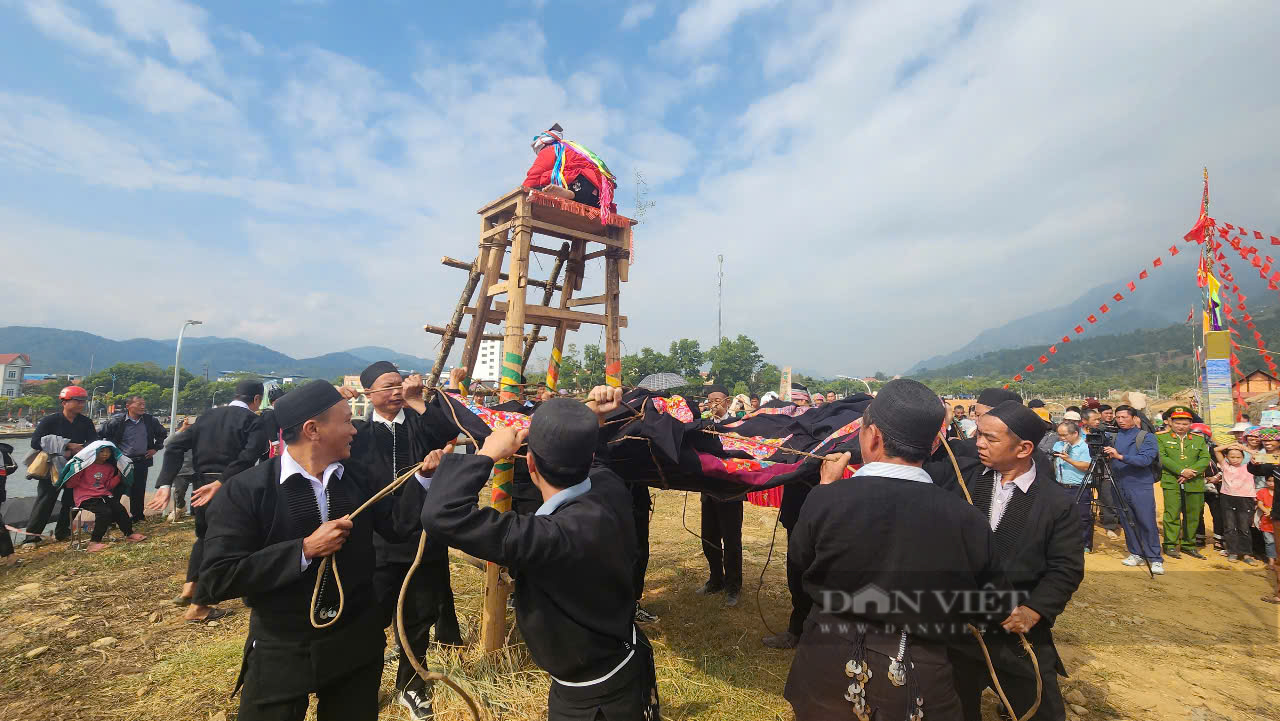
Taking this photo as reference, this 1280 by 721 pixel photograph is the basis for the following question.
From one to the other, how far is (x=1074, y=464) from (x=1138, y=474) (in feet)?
2.91

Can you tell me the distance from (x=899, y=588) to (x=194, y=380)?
10262 centimetres

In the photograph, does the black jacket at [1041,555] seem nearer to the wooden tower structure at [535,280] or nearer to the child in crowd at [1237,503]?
the wooden tower structure at [535,280]

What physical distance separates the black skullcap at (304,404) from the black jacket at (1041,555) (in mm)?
3444

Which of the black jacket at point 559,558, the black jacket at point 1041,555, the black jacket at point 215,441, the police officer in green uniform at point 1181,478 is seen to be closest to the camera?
the black jacket at point 559,558

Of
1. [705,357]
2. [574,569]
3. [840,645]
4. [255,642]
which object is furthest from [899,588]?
[705,357]

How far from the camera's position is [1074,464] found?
27.6ft

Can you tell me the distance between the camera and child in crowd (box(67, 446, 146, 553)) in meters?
7.49

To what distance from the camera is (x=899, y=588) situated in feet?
6.68

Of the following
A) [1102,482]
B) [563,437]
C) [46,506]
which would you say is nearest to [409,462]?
[563,437]

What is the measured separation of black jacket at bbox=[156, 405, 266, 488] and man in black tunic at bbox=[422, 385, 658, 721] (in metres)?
4.79

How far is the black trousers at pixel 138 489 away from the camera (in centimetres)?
873

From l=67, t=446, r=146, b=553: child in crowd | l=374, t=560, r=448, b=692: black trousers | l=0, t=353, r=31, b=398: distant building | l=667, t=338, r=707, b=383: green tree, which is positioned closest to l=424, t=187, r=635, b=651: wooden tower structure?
l=374, t=560, r=448, b=692: black trousers

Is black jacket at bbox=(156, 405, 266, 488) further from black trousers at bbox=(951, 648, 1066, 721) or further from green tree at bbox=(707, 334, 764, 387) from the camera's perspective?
green tree at bbox=(707, 334, 764, 387)

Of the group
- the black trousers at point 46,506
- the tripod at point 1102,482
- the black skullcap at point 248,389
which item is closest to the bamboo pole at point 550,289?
the black skullcap at point 248,389
